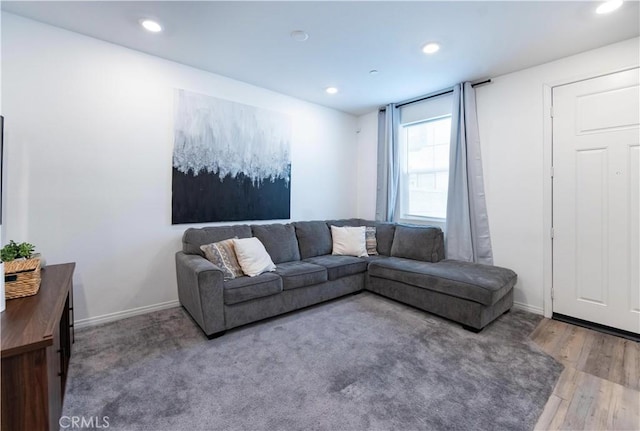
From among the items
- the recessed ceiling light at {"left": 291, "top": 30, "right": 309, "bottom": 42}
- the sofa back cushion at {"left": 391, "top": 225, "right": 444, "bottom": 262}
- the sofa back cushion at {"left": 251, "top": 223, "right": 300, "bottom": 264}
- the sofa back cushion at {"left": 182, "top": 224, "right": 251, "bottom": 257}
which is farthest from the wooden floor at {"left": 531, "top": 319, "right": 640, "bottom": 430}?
the recessed ceiling light at {"left": 291, "top": 30, "right": 309, "bottom": 42}

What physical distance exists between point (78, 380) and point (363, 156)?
431 centimetres

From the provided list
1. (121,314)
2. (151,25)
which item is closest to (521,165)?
(151,25)

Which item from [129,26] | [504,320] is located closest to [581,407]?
[504,320]

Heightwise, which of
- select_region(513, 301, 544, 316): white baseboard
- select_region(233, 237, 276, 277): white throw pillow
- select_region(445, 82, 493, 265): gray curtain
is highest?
select_region(445, 82, 493, 265): gray curtain

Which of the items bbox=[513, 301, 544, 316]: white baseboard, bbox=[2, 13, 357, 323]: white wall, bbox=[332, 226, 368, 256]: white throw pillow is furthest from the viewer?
bbox=[332, 226, 368, 256]: white throw pillow

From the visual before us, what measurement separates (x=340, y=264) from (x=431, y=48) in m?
2.34

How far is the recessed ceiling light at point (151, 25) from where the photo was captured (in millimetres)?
2318

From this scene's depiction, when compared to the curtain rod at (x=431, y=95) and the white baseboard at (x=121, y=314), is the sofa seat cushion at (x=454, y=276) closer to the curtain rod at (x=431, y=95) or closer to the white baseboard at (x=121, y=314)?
the curtain rod at (x=431, y=95)

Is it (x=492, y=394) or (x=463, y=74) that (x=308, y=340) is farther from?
(x=463, y=74)

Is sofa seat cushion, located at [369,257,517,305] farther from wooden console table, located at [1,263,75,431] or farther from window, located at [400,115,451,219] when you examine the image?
wooden console table, located at [1,263,75,431]

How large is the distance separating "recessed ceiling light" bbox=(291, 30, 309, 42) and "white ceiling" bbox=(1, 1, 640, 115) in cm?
4

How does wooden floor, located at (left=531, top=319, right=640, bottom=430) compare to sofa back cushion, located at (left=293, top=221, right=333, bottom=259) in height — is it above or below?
below

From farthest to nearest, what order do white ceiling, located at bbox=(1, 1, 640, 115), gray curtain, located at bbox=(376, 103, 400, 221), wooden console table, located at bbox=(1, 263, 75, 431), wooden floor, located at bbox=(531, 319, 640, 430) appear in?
gray curtain, located at bbox=(376, 103, 400, 221)
white ceiling, located at bbox=(1, 1, 640, 115)
wooden floor, located at bbox=(531, 319, 640, 430)
wooden console table, located at bbox=(1, 263, 75, 431)

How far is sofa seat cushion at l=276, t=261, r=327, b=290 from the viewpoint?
2.88m
